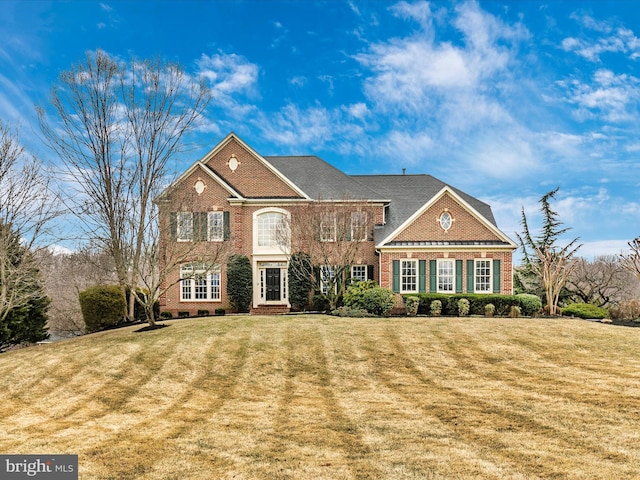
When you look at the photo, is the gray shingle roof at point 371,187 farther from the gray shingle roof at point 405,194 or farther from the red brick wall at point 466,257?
the red brick wall at point 466,257

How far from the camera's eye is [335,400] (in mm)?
12008

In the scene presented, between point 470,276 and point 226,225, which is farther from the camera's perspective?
point 226,225

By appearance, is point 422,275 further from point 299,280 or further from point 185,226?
point 185,226

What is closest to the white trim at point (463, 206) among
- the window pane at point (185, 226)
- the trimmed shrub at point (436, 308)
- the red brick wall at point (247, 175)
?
the trimmed shrub at point (436, 308)

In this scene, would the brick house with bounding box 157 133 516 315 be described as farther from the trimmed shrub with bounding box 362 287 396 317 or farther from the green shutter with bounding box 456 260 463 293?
the trimmed shrub with bounding box 362 287 396 317

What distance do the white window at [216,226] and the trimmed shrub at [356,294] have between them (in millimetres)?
8418

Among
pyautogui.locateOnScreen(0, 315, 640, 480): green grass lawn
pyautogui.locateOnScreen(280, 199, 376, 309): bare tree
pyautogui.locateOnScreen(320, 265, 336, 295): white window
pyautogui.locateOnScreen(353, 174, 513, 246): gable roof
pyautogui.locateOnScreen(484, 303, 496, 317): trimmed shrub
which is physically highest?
pyautogui.locateOnScreen(353, 174, 513, 246): gable roof

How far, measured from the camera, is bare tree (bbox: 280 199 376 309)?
2636cm

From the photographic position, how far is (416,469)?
674 cm

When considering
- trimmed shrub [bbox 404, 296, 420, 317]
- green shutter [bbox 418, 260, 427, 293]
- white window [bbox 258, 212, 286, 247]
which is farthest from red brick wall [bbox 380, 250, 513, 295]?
white window [bbox 258, 212, 286, 247]

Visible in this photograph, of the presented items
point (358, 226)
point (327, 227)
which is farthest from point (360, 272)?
point (327, 227)

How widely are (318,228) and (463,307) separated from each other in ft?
28.4

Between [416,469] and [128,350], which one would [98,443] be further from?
[128,350]

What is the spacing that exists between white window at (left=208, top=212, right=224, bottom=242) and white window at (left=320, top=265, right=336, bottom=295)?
21.1 feet
